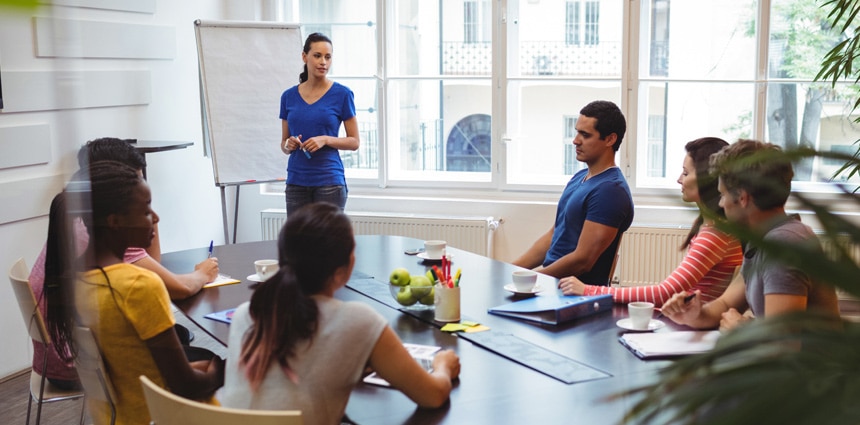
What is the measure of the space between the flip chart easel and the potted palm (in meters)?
4.56

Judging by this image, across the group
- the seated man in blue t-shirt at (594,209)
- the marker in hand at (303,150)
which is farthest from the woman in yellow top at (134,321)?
the marker in hand at (303,150)

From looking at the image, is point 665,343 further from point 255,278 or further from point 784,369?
point 784,369

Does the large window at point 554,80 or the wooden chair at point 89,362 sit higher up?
the large window at point 554,80

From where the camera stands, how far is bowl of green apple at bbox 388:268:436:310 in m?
2.32

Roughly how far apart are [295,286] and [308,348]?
121 millimetres

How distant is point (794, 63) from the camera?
4.70m

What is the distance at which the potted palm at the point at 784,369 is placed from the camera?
38 cm

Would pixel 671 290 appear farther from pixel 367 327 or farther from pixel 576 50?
pixel 576 50

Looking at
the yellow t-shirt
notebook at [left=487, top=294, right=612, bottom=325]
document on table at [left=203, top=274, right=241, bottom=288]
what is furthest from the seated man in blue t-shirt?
the yellow t-shirt

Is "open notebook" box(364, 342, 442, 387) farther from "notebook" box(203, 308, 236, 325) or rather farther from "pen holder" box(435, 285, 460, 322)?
"notebook" box(203, 308, 236, 325)

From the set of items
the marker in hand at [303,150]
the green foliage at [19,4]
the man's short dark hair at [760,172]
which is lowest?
the marker in hand at [303,150]

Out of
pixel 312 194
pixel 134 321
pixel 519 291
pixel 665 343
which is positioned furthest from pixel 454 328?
pixel 312 194

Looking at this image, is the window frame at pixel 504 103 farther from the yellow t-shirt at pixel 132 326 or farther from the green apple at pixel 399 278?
the yellow t-shirt at pixel 132 326

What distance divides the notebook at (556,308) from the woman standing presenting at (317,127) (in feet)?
6.68
